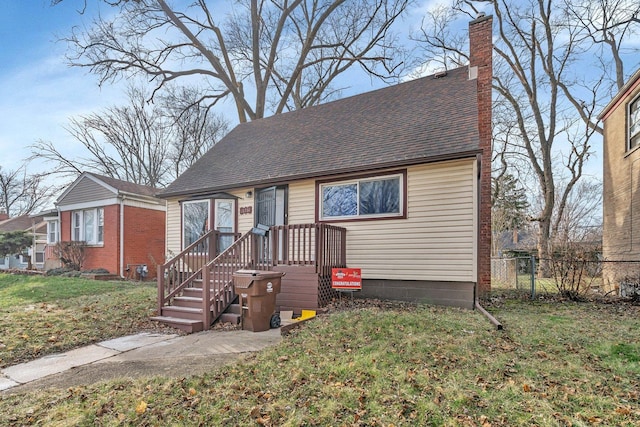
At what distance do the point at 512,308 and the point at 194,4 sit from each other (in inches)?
775

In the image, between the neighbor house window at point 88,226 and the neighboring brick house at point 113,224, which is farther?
the neighbor house window at point 88,226

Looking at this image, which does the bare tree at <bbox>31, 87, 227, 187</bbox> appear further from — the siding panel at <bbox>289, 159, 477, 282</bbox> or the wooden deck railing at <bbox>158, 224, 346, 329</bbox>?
the siding panel at <bbox>289, 159, 477, 282</bbox>

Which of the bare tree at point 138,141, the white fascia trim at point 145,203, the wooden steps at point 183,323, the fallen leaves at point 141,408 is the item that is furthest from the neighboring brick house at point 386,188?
the bare tree at point 138,141

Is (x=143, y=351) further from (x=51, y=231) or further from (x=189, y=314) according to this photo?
(x=51, y=231)

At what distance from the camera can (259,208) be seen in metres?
10.1

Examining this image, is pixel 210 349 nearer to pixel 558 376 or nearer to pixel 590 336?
pixel 558 376

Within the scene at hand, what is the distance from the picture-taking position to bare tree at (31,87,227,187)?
25469 millimetres

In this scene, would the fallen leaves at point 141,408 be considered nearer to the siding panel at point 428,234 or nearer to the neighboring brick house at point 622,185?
the siding panel at point 428,234

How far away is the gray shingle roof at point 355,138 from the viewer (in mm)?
8016

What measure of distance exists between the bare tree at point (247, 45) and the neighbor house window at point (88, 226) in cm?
669

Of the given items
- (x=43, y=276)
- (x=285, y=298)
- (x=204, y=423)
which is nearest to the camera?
(x=204, y=423)

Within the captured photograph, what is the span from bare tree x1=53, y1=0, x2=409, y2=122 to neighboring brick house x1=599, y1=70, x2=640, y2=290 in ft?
33.1

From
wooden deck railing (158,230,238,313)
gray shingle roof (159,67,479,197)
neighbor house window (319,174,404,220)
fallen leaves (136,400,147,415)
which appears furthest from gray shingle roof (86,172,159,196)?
fallen leaves (136,400,147,415)

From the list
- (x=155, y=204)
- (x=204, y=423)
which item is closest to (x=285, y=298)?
(x=204, y=423)
